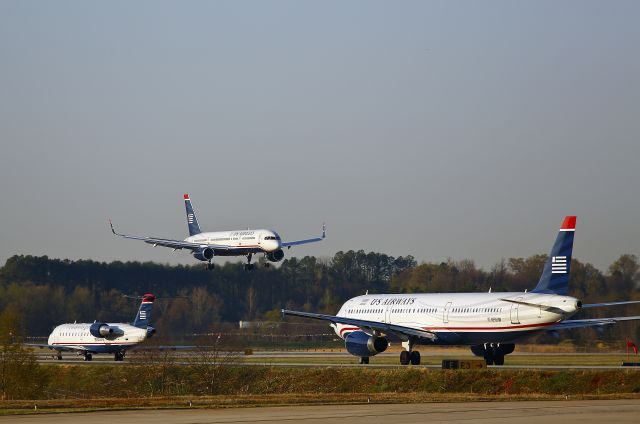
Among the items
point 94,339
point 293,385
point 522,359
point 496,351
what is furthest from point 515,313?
point 94,339

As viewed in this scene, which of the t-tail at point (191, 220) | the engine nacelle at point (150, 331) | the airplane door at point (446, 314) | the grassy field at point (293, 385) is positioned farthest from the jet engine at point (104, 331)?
the airplane door at point (446, 314)

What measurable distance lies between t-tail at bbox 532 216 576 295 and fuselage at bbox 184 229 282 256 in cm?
3478

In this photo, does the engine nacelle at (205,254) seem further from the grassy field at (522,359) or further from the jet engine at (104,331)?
the grassy field at (522,359)

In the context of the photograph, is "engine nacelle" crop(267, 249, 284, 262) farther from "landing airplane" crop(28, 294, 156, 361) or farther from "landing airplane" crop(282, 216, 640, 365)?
"landing airplane" crop(282, 216, 640, 365)

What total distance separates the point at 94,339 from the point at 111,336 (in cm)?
193

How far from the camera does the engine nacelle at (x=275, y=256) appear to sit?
9188 centimetres

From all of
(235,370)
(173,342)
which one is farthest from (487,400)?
(173,342)

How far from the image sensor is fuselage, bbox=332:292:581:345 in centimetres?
5856

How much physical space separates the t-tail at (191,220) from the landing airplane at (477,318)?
39.9m

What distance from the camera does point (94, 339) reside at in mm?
88688

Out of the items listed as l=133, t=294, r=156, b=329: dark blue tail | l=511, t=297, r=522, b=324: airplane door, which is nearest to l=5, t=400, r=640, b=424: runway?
l=511, t=297, r=522, b=324: airplane door

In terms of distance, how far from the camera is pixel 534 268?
3772 inches

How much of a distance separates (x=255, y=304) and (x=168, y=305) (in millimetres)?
11528

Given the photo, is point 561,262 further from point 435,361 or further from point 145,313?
point 145,313
